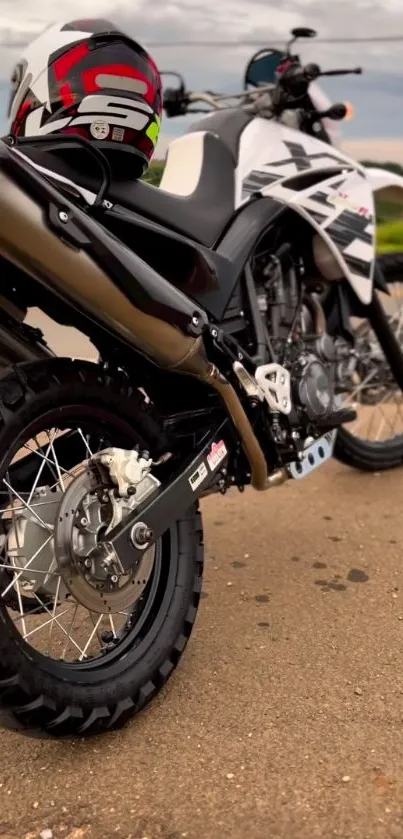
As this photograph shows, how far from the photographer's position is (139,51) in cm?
207

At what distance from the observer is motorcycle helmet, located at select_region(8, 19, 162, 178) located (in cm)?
198

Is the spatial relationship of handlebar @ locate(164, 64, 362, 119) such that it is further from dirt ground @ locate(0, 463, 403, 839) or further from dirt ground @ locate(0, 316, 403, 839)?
dirt ground @ locate(0, 463, 403, 839)

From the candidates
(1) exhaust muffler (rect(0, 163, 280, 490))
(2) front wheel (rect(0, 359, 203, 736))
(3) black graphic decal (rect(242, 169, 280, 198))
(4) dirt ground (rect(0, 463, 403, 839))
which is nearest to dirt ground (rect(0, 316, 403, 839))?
(4) dirt ground (rect(0, 463, 403, 839))

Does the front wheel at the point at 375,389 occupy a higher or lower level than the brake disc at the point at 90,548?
lower

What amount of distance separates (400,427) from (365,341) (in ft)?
2.24

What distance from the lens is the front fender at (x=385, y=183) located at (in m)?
3.21

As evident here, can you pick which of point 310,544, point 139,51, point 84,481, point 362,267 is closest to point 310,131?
point 362,267

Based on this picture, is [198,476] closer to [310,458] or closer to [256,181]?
[310,458]

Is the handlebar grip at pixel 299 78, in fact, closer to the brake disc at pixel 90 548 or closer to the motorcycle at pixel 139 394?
the motorcycle at pixel 139 394

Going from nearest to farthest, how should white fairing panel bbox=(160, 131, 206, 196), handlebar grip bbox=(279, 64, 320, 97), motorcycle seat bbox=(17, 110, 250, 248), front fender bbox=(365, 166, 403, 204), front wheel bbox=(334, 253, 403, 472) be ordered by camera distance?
motorcycle seat bbox=(17, 110, 250, 248) → white fairing panel bbox=(160, 131, 206, 196) → handlebar grip bbox=(279, 64, 320, 97) → front fender bbox=(365, 166, 403, 204) → front wheel bbox=(334, 253, 403, 472)

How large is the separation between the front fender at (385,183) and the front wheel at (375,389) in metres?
0.25

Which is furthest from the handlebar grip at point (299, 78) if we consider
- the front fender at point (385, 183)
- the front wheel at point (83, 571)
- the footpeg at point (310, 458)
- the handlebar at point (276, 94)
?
the front wheel at point (83, 571)

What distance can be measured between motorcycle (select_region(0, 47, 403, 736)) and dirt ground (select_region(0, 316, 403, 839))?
0.13 m

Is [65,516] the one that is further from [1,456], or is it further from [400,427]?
[400,427]
